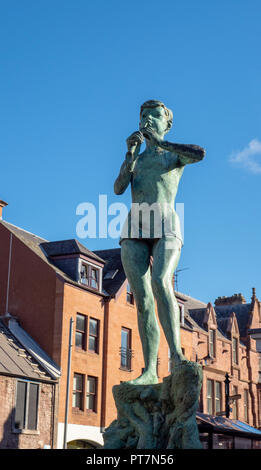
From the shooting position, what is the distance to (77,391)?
2994 centimetres

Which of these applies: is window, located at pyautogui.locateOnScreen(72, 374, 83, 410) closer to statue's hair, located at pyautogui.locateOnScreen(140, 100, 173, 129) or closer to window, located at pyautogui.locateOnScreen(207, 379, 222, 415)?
window, located at pyautogui.locateOnScreen(207, 379, 222, 415)

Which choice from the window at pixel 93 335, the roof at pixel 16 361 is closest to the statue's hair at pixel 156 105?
the roof at pixel 16 361

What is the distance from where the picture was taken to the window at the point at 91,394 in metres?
30.6

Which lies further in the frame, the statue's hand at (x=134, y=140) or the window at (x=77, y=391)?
the window at (x=77, y=391)

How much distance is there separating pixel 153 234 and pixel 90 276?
25.6 meters

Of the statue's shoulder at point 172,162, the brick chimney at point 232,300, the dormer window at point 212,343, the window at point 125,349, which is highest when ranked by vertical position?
the brick chimney at point 232,300

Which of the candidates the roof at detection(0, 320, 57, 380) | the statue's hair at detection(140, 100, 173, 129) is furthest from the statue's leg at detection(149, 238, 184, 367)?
the roof at detection(0, 320, 57, 380)

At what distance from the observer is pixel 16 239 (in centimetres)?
3131

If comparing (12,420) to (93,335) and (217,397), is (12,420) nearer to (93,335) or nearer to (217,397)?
(93,335)

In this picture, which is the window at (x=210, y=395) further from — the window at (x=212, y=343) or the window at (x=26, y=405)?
the window at (x=26, y=405)

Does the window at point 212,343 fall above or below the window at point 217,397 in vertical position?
Result: above

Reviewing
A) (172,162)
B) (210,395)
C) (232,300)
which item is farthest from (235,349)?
(172,162)

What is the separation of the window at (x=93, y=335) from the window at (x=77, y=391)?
168 centimetres
